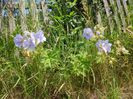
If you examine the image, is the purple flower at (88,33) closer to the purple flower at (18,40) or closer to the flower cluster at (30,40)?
the flower cluster at (30,40)

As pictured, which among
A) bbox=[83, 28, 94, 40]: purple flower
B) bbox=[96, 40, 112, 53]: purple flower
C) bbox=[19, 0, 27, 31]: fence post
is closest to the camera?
bbox=[96, 40, 112, 53]: purple flower

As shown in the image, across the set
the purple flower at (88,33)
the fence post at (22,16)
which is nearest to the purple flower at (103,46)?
the purple flower at (88,33)

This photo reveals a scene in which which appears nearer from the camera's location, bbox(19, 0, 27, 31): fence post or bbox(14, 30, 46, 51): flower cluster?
bbox(14, 30, 46, 51): flower cluster

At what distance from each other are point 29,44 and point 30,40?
54mm

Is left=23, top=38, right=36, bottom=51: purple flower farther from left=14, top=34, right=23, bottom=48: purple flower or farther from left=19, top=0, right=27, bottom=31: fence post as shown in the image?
left=19, top=0, right=27, bottom=31: fence post

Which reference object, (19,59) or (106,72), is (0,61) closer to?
(19,59)

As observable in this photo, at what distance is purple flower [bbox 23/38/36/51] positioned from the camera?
3.22 m

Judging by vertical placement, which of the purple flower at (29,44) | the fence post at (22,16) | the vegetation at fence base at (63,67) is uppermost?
the fence post at (22,16)

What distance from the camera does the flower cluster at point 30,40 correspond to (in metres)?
3.23

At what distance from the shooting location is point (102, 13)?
193 inches

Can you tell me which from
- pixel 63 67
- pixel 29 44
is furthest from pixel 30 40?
pixel 63 67

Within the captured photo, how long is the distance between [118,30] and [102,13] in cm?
42

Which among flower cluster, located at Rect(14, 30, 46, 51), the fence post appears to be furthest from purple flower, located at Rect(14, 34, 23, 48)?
the fence post

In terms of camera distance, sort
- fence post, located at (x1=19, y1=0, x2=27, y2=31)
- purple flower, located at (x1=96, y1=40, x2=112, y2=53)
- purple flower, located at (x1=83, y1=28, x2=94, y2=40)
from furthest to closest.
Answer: fence post, located at (x1=19, y1=0, x2=27, y2=31)
purple flower, located at (x1=83, y1=28, x2=94, y2=40)
purple flower, located at (x1=96, y1=40, x2=112, y2=53)
